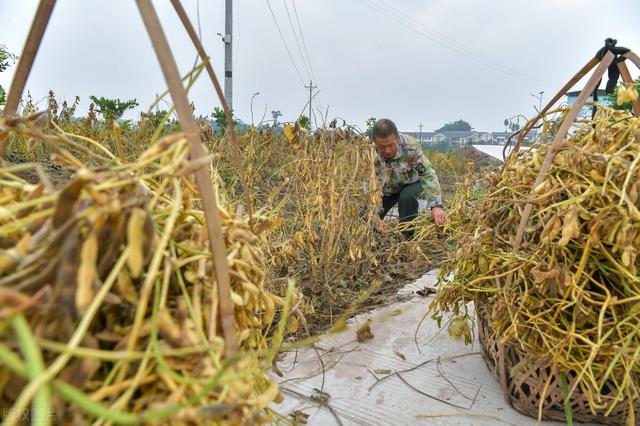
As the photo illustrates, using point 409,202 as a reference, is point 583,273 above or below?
above

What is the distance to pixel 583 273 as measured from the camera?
86 cm

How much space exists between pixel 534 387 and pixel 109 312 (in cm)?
93

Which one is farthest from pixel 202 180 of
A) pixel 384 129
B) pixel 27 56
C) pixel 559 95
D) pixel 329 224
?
pixel 384 129

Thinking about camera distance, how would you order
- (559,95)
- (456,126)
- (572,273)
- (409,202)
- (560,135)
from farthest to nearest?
(456,126)
(409,202)
(559,95)
(560,135)
(572,273)

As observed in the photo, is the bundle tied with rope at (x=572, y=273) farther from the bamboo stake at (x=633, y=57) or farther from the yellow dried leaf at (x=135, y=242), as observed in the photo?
the yellow dried leaf at (x=135, y=242)

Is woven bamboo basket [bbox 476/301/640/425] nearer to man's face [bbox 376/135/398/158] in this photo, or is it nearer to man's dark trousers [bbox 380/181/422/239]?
man's face [bbox 376/135/398/158]

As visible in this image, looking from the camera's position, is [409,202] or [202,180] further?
[409,202]

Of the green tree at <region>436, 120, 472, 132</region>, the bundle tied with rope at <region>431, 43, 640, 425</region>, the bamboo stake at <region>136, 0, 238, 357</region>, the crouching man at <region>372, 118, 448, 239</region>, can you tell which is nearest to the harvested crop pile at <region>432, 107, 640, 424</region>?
the bundle tied with rope at <region>431, 43, 640, 425</region>

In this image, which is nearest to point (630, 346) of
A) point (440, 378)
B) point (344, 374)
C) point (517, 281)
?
point (517, 281)

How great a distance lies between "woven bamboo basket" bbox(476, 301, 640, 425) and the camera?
92cm

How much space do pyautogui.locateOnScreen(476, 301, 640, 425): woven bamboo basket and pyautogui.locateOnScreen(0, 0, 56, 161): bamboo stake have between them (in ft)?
3.25

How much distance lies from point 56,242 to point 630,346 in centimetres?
96

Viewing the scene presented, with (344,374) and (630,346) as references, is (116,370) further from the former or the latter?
(344,374)

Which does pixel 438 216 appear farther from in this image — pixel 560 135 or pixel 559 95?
pixel 560 135
